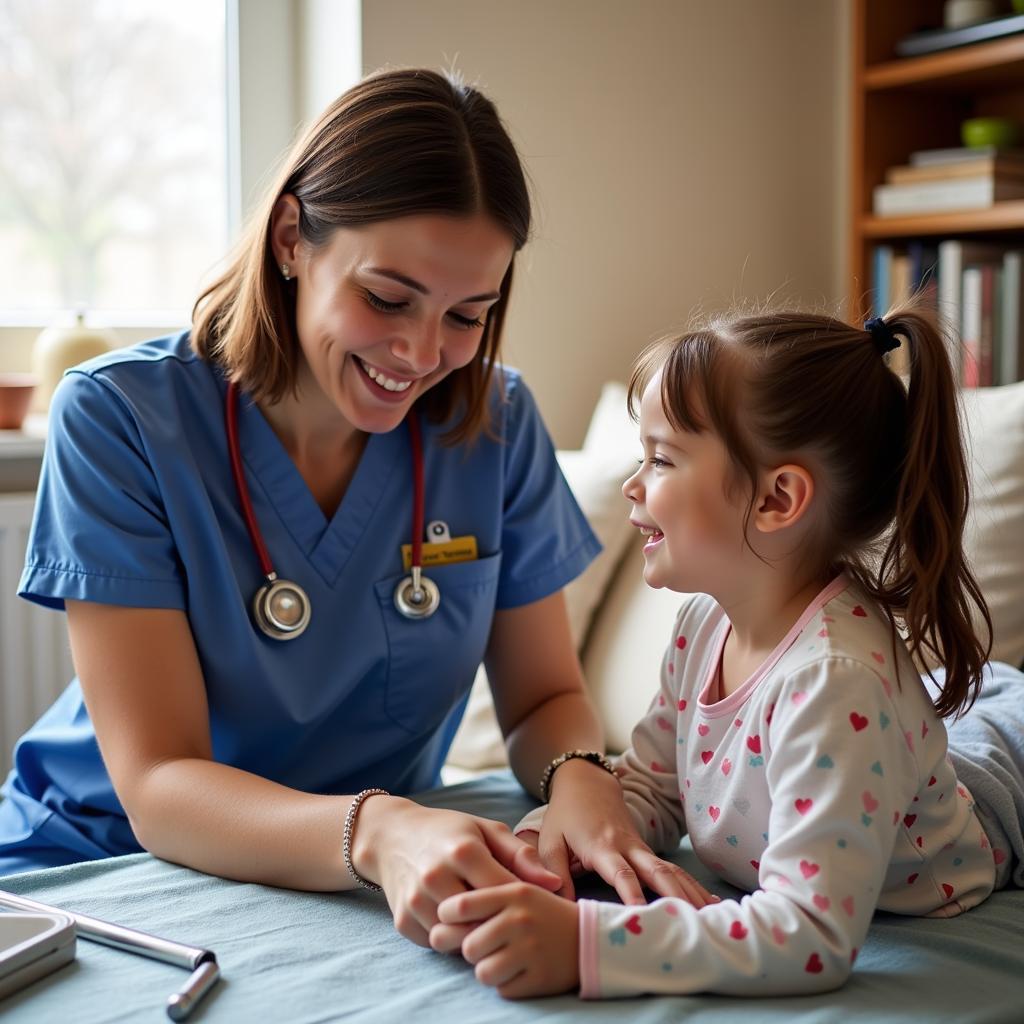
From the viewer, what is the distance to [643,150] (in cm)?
230

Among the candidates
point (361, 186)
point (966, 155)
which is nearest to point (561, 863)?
point (361, 186)

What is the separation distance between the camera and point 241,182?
2189mm

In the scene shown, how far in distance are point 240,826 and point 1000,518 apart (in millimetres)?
977

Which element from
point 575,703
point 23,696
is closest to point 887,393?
point 575,703

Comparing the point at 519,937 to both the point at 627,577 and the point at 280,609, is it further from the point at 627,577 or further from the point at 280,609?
the point at 627,577

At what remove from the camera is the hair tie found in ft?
3.26

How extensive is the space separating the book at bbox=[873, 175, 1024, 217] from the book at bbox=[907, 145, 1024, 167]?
36 millimetres

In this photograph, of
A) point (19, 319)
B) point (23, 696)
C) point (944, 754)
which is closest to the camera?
point (944, 754)

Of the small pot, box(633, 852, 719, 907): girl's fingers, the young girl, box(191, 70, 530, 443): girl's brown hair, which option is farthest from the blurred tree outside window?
box(633, 852, 719, 907): girl's fingers

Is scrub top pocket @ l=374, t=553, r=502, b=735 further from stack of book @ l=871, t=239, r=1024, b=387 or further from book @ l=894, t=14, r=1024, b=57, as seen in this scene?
book @ l=894, t=14, r=1024, b=57

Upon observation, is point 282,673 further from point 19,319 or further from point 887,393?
point 19,319

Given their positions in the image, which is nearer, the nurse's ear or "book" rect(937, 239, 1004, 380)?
the nurse's ear

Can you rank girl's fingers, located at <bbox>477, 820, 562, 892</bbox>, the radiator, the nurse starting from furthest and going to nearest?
the radiator → the nurse → girl's fingers, located at <bbox>477, 820, 562, 892</bbox>

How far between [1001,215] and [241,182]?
127cm
